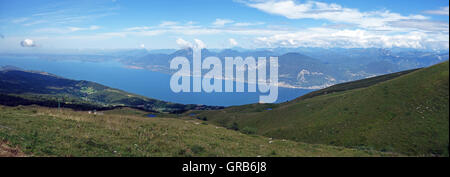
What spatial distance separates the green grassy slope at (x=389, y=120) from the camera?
28.0 metres

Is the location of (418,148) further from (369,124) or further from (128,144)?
(128,144)

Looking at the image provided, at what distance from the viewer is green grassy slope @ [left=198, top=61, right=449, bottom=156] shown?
28.0 meters

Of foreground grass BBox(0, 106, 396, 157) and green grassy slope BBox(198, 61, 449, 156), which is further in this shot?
green grassy slope BBox(198, 61, 449, 156)

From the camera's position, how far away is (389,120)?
3391 centimetres

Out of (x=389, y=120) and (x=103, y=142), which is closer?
(x=103, y=142)

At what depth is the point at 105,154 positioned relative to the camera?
1606 centimetres

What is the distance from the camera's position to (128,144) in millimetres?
18828

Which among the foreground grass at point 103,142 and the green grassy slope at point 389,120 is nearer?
the foreground grass at point 103,142
